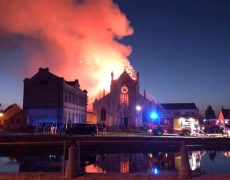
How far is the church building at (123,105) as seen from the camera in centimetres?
8381

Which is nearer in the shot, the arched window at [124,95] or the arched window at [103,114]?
the arched window at [124,95]

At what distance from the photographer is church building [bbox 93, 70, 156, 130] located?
83.8 metres

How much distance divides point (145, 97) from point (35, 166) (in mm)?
65170

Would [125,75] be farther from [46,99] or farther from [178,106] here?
[178,106]

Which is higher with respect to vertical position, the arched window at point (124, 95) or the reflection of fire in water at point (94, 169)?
the arched window at point (124, 95)

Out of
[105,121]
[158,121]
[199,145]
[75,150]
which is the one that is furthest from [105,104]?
[75,150]

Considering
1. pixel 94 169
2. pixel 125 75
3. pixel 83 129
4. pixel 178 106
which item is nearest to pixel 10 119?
pixel 125 75

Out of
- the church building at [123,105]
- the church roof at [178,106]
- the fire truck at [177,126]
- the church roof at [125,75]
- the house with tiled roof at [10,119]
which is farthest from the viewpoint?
the church roof at [178,106]

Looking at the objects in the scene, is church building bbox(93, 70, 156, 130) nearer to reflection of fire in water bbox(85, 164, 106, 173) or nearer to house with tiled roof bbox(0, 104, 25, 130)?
house with tiled roof bbox(0, 104, 25, 130)

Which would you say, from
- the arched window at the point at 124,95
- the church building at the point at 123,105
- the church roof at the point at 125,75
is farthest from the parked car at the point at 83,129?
the church roof at the point at 125,75

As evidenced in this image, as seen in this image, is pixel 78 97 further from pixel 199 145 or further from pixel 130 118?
pixel 199 145

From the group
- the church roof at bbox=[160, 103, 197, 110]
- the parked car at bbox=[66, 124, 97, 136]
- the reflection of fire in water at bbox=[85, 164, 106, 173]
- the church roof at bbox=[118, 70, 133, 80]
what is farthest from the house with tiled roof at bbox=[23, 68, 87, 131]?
the church roof at bbox=[160, 103, 197, 110]

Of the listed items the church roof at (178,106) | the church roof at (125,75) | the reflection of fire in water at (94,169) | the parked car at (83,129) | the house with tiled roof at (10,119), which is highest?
the church roof at (125,75)

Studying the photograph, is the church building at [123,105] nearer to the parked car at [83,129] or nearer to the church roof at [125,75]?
the church roof at [125,75]
